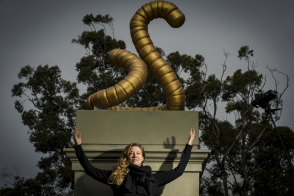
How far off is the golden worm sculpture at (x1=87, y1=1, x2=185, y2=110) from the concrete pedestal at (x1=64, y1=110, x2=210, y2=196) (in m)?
0.32

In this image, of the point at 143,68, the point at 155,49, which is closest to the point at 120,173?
the point at 143,68

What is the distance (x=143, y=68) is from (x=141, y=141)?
1065 mm

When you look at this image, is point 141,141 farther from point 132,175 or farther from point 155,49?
point 155,49

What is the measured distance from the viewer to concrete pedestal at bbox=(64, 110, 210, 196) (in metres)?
4.12

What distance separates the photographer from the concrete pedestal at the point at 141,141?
412cm

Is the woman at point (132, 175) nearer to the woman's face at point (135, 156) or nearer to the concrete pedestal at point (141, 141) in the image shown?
the woman's face at point (135, 156)

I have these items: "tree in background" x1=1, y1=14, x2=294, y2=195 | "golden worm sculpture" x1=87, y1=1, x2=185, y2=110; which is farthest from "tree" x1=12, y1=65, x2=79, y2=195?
"golden worm sculpture" x1=87, y1=1, x2=185, y2=110

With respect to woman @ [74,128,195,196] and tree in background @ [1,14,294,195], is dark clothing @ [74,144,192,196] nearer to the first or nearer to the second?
woman @ [74,128,195,196]

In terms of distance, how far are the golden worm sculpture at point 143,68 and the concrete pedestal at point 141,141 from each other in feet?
1.04

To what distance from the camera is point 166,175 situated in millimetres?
3691

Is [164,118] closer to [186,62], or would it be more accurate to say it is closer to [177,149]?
[177,149]

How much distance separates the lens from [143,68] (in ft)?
16.0

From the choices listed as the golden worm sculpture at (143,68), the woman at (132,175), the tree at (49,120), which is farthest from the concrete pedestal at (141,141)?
the tree at (49,120)

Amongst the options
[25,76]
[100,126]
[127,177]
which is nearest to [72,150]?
[100,126]
